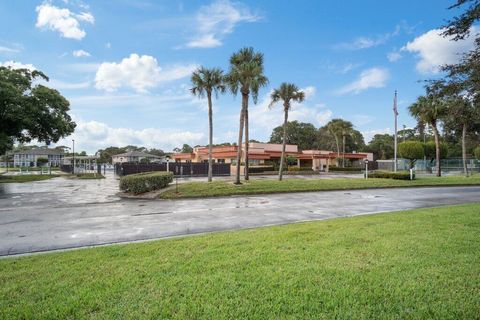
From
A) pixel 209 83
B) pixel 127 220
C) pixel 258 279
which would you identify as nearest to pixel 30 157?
pixel 209 83

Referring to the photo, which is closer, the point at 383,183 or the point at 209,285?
the point at 209,285

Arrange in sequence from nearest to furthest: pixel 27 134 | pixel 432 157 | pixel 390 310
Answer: pixel 390 310 < pixel 27 134 < pixel 432 157

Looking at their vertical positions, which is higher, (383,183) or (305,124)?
(305,124)

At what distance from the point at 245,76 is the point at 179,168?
73.7ft

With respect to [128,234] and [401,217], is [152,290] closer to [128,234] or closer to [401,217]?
[128,234]

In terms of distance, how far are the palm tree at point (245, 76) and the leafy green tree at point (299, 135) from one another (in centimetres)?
5590

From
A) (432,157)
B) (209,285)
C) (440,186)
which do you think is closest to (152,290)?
(209,285)

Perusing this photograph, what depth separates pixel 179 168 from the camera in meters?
41.3

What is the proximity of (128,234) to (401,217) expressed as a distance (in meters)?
7.22

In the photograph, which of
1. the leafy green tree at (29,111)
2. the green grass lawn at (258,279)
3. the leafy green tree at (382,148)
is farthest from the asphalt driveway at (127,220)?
the leafy green tree at (382,148)

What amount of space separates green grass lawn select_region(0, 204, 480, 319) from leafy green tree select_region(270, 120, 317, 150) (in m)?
71.9

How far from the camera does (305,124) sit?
7919 cm

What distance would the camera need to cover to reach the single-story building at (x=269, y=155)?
1881 inches

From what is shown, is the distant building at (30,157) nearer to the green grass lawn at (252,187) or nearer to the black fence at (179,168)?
the black fence at (179,168)
